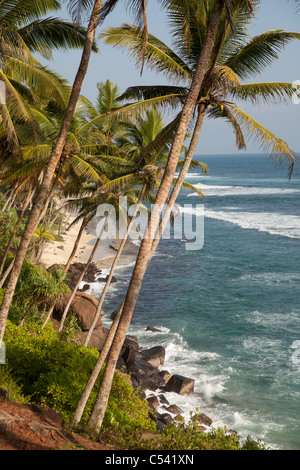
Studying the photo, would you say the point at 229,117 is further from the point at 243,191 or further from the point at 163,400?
the point at 243,191

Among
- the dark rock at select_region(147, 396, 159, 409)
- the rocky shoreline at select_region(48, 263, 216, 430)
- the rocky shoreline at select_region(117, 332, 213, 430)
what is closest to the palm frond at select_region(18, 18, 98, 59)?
the rocky shoreline at select_region(48, 263, 216, 430)

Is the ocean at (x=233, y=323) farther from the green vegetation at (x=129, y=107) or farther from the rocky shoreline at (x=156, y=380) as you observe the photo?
the green vegetation at (x=129, y=107)

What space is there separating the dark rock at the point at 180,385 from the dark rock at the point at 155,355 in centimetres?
202

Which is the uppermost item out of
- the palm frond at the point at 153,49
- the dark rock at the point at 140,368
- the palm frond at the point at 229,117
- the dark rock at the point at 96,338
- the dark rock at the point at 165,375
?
the palm frond at the point at 153,49

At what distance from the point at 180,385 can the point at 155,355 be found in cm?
269

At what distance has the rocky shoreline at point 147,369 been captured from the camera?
15391 mm

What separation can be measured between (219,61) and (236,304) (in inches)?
746

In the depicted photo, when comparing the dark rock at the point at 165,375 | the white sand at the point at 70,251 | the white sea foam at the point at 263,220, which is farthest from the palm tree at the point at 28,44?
the white sea foam at the point at 263,220

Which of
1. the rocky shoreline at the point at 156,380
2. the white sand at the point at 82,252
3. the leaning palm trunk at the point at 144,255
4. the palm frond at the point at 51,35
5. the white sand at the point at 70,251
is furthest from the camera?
the white sand at the point at 82,252

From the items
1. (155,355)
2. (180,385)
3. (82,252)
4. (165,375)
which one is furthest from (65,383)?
(82,252)

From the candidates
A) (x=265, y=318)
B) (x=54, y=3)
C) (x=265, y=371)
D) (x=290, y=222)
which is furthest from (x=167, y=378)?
(x=290, y=222)

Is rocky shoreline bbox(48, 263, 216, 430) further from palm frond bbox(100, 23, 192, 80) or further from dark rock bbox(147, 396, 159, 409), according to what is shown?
palm frond bbox(100, 23, 192, 80)

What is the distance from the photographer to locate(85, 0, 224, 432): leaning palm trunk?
8.01 metres

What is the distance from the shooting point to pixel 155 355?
19.3m
